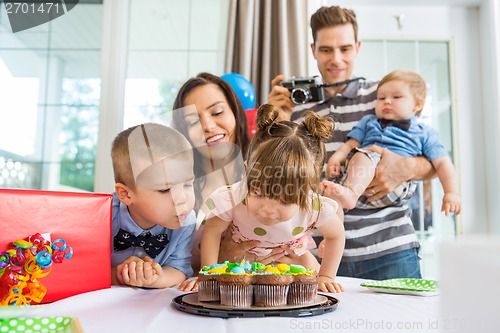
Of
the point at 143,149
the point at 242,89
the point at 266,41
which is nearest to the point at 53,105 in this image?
the point at 266,41

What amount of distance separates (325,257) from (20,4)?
255cm

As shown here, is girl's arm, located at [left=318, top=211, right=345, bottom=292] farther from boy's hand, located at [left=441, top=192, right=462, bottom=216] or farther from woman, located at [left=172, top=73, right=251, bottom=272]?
boy's hand, located at [left=441, top=192, right=462, bottom=216]

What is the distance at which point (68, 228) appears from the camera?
89 centimetres

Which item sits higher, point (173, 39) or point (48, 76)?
point (173, 39)

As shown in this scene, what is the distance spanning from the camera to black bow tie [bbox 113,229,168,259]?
1.10 meters

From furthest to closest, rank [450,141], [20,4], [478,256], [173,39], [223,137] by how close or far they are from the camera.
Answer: [20,4] < [173,39] < [450,141] < [223,137] < [478,256]

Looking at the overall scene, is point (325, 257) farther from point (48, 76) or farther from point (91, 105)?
point (48, 76)

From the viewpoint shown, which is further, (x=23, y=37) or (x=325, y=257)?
(x=23, y=37)

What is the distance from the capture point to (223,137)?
4.59ft

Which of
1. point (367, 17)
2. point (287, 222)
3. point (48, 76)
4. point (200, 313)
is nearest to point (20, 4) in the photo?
point (48, 76)

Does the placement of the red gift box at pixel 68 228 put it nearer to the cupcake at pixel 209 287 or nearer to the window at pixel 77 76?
the cupcake at pixel 209 287

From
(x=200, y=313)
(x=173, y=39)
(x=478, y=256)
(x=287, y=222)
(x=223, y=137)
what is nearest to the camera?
(x=478, y=256)

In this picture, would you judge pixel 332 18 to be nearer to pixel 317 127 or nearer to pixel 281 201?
pixel 317 127

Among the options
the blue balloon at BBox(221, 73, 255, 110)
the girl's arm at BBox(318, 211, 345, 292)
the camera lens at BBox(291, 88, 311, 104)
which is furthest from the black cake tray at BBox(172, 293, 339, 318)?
the blue balloon at BBox(221, 73, 255, 110)
